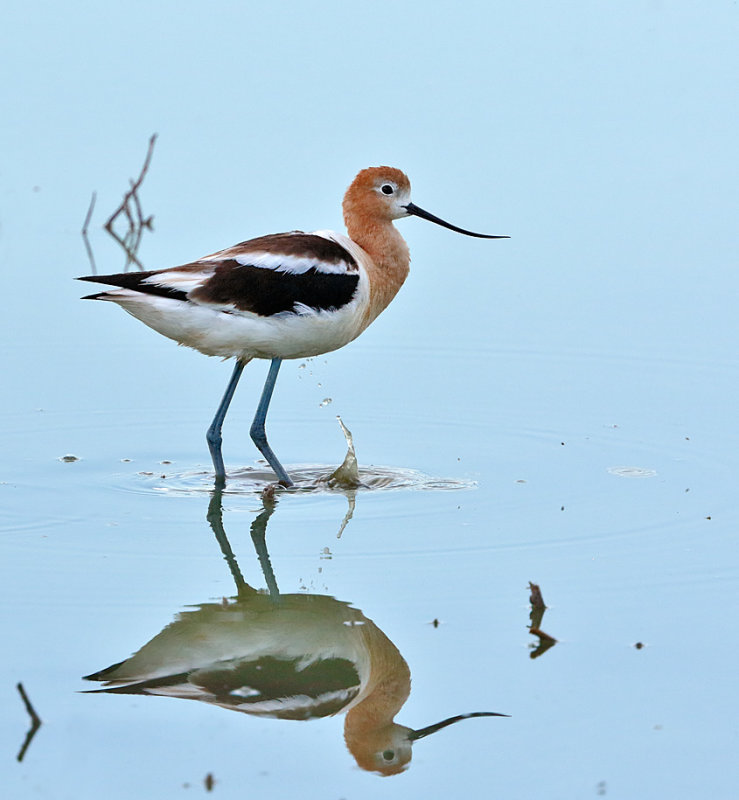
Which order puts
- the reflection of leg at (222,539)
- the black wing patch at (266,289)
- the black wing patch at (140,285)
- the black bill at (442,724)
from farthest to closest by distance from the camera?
the black wing patch at (266,289) → the black wing patch at (140,285) → the reflection of leg at (222,539) → the black bill at (442,724)

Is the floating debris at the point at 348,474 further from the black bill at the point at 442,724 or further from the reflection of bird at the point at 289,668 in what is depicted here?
the black bill at the point at 442,724

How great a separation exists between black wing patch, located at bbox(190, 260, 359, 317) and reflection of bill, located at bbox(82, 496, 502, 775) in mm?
1629

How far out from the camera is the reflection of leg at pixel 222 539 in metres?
5.83

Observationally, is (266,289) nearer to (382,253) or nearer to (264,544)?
(382,253)

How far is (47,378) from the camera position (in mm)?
8664

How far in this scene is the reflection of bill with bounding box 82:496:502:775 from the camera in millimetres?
4691

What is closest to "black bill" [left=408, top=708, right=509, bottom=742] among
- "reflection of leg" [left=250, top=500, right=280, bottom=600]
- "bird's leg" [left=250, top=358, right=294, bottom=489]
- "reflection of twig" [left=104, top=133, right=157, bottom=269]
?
"reflection of leg" [left=250, top=500, right=280, bottom=600]

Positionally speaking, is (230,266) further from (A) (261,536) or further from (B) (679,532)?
(B) (679,532)

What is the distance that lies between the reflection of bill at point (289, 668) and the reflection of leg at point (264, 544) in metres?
0.12

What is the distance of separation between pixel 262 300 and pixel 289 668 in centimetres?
229

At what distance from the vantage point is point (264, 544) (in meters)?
6.32

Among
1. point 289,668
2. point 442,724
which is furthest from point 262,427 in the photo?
point 442,724

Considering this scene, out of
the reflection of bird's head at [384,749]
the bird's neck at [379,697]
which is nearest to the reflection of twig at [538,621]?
the bird's neck at [379,697]

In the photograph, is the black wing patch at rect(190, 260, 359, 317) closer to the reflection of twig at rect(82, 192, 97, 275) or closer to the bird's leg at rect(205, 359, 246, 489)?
the bird's leg at rect(205, 359, 246, 489)
